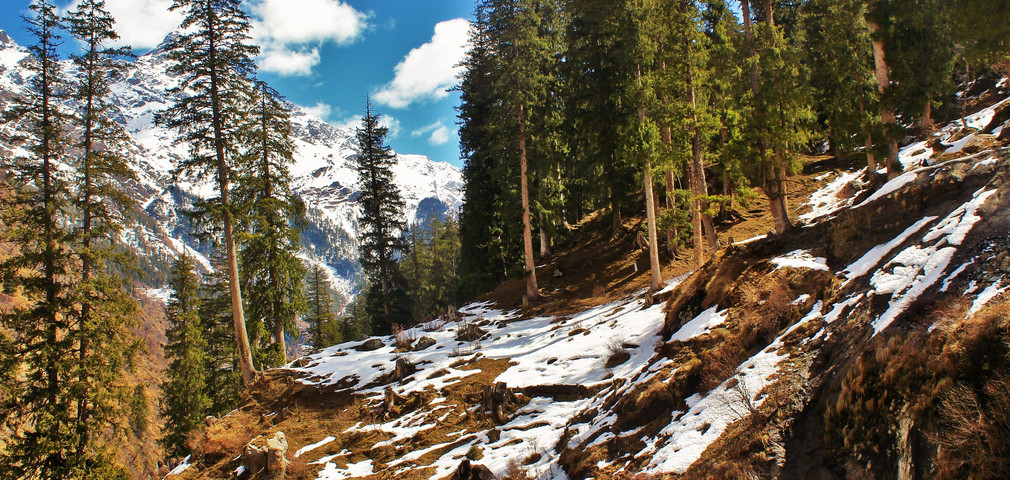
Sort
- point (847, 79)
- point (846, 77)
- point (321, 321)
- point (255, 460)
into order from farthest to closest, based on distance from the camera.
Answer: point (321, 321) → point (846, 77) → point (847, 79) → point (255, 460)

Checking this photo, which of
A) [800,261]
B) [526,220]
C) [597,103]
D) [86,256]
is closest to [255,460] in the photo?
[86,256]

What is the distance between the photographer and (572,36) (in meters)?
26.4

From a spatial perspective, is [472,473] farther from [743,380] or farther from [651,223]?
[651,223]

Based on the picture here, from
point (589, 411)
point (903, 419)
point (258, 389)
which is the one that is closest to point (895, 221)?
point (903, 419)

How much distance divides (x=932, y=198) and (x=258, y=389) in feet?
61.3

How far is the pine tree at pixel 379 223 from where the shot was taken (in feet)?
110

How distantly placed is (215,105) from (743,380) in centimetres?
1830

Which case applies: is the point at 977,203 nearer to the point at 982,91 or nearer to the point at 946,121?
the point at 946,121

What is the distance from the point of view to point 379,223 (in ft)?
112

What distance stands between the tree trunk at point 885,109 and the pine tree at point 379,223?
26938 mm

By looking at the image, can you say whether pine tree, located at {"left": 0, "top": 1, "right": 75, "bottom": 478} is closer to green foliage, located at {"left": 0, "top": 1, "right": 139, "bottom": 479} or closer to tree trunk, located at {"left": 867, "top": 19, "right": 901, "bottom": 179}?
green foliage, located at {"left": 0, "top": 1, "right": 139, "bottom": 479}

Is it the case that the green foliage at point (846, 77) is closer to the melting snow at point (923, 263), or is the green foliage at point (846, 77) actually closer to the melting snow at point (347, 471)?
the melting snow at point (923, 263)

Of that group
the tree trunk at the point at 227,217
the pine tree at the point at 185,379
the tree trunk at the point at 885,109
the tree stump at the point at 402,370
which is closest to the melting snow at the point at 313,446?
the tree stump at the point at 402,370

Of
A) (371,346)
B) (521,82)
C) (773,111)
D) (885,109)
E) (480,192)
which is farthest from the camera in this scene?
(480,192)
